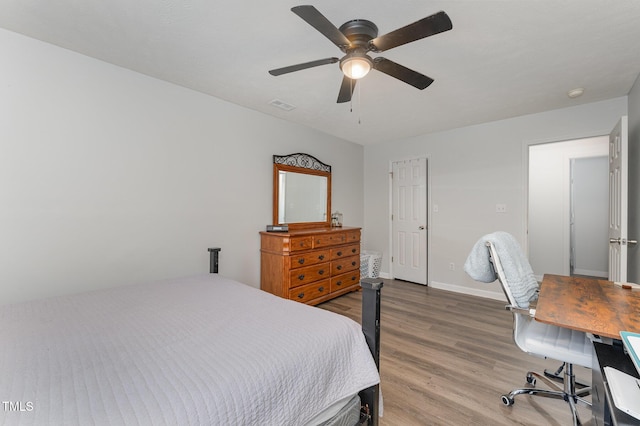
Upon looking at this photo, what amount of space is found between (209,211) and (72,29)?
1690 millimetres

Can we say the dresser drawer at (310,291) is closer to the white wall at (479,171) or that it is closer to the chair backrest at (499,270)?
the white wall at (479,171)

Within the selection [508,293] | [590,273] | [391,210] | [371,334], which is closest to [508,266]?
[508,293]

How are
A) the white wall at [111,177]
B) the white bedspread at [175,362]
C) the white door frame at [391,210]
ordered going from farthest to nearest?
the white door frame at [391,210] < the white wall at [111,177] < the white bedspread at [175,362]

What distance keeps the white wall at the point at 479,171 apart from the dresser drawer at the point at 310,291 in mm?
1874

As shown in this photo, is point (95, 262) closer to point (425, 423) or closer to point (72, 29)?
point (72, 29)

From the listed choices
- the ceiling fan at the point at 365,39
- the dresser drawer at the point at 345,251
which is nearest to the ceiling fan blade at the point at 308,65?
the ceiling fan at the point at 365,39

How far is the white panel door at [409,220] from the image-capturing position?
4352 millimetres

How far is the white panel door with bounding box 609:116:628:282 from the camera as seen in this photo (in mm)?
2160

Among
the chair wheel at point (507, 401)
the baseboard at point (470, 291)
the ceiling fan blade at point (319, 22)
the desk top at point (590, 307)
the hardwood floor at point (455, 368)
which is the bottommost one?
the hardwood floor at point (455, 368)

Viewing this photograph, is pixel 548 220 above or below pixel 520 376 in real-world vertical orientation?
above

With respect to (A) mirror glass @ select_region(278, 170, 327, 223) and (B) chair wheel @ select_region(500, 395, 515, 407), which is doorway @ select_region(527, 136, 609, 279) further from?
(B) chair wheel @ select_region(500, 395, 515, 407)

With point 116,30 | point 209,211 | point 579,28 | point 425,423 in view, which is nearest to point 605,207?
point 579,28

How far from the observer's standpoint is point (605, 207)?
15.0 ft

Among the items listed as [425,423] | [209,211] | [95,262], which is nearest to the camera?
[425,423]
